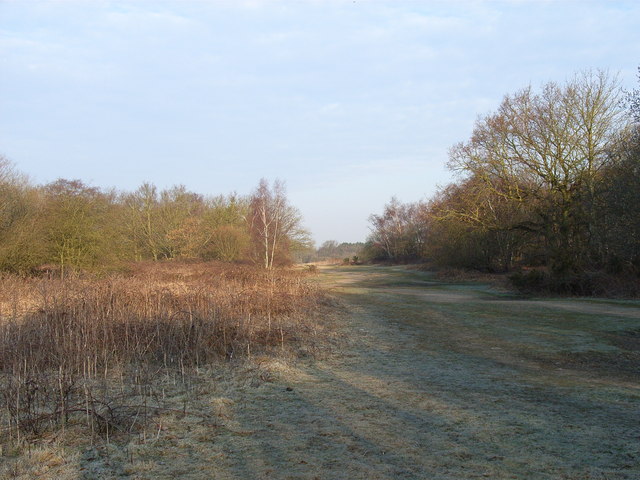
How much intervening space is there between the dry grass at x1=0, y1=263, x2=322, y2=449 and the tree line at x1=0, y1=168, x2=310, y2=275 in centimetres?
831

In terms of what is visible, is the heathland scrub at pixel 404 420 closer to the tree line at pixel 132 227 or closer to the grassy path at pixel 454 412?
the grassy path at pixel 454 412

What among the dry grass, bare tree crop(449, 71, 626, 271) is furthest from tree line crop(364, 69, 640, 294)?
the dry grass

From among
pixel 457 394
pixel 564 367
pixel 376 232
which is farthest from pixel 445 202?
pixel 376 232

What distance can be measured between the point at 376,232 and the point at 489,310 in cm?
5563

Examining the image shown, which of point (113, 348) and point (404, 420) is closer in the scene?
point (404, 420)

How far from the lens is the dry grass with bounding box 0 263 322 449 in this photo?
14.3ft

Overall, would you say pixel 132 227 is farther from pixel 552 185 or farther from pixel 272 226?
pixel 552 185

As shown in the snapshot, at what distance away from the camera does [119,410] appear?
457 centimetres

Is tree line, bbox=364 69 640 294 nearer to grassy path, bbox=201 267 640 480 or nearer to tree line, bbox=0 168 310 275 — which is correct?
grassy path, bbox=201 267 640 480

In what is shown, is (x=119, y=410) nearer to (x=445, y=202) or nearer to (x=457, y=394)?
(x=457, y=394)

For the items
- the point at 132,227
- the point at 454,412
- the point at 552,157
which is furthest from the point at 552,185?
the point at 132,227

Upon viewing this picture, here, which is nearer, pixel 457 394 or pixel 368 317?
pixel 457 394

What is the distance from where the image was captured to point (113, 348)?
6758 mm

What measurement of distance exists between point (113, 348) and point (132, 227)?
30.2 meters
